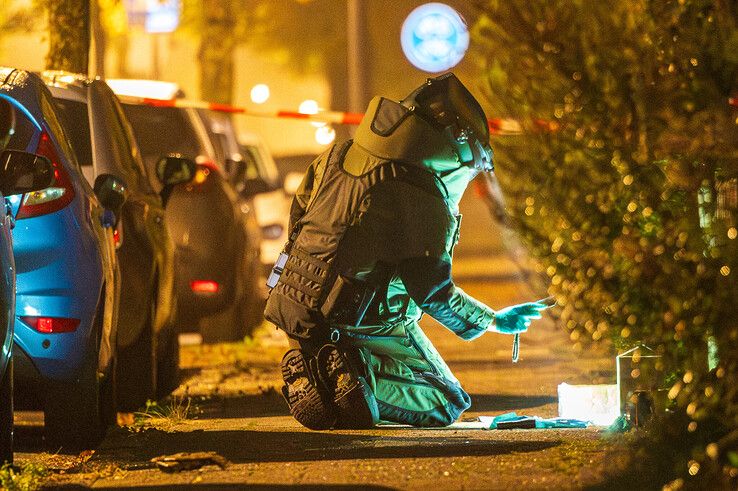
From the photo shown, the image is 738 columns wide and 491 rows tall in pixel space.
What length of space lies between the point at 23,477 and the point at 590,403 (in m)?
2.76

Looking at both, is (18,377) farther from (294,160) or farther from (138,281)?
(294,160)

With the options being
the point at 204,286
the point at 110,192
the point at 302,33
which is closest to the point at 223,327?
the point at 204,286

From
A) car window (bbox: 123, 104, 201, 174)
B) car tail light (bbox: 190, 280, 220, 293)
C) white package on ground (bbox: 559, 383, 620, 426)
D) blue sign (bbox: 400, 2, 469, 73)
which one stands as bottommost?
white package on ground (bbox: 559, 383, 620, 426)

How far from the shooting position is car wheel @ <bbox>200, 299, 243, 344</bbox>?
1323 cm

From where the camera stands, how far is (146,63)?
54906mm

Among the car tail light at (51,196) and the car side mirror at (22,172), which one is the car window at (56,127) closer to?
the car tail light at (51,196)

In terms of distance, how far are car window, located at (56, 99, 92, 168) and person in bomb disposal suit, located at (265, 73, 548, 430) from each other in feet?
4.55

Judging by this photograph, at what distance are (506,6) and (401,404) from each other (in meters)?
2.21

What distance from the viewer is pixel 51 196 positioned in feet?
23.9

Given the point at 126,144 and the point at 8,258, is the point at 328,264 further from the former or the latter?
the point at 126,144

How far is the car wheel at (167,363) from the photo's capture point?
958 centimetres

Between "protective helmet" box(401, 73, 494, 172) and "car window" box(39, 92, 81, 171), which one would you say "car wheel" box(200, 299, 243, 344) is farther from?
"protective helmet" box(401, 73, 494, 172)

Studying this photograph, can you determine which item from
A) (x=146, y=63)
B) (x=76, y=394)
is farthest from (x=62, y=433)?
(x=146, y=63)

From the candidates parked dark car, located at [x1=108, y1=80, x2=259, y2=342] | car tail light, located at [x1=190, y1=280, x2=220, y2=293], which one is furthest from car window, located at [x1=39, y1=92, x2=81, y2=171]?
car tail light, located at [x1=190, y1=280, x2=220, y2=293]
